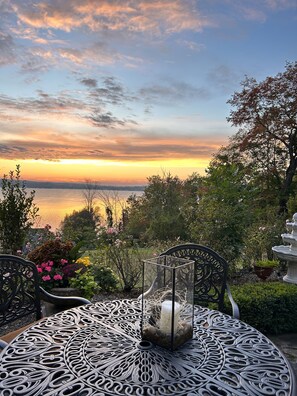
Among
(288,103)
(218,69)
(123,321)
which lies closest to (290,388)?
(123,321)

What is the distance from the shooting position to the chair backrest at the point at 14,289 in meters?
1.97

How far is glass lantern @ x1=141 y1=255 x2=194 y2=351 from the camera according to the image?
1341 millimetres

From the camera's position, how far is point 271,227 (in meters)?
6.21

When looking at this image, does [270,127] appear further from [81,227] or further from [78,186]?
[81,227]

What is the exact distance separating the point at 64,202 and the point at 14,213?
2600 mm

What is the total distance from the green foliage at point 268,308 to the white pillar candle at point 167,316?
1.94 metres

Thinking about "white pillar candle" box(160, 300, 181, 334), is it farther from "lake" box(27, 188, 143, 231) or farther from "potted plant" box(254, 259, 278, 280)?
"potted plant" box(254, 259, 278, 280)

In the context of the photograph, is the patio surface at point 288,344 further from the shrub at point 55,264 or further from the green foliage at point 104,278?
the shrub at point 55,264

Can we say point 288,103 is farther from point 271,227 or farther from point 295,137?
point 271,227

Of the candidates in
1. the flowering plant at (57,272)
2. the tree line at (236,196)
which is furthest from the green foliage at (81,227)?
the flowering plant at (57,272)

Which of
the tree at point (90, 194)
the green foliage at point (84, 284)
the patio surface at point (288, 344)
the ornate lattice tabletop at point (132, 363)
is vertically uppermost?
the tree at point (90, 194)

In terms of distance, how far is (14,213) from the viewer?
14.4 ft

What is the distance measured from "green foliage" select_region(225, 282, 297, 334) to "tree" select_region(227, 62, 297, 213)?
6.11 m

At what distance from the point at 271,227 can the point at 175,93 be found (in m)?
3.29
